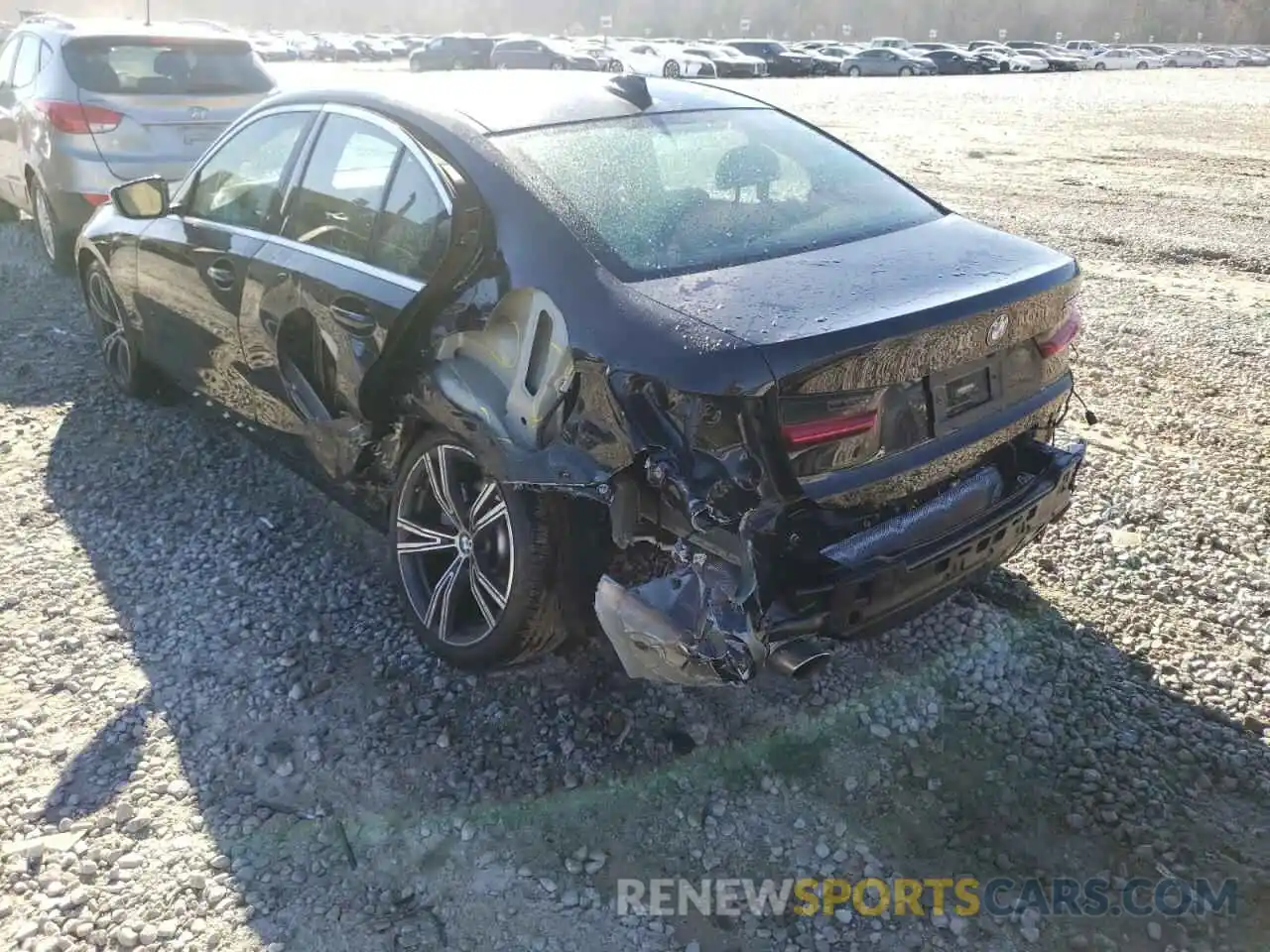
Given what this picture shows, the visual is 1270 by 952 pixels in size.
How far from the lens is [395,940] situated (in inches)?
98.4

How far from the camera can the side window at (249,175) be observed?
13.3 ft

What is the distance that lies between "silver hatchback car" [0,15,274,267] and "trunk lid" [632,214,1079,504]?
568cm

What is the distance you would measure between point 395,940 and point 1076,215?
1046cm

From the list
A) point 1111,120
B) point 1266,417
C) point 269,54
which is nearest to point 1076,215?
point 1266,417

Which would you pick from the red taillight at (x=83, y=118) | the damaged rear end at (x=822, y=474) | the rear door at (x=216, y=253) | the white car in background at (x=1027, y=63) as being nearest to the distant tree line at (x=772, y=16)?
the white car in background at (x=1027, y=63)

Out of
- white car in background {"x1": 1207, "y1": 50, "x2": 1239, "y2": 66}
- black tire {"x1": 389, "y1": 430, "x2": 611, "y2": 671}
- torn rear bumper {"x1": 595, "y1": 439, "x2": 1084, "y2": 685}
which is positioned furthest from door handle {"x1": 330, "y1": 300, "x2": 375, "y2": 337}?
white car in background {"x1": 1207, "y1": 50, "x2": 1239, "y2": 66}

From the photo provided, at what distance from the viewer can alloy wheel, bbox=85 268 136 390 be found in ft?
17.6

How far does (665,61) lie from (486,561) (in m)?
39.1

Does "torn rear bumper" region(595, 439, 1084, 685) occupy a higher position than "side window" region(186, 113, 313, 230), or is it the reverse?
"side window" region(186, 113, 313, 230)

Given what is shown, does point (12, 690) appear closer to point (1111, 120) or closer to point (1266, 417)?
point (1266, 417)

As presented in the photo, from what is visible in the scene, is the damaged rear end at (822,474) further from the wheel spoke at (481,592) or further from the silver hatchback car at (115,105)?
the silver hatchback car at (115,105)

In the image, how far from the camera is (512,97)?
355 cm

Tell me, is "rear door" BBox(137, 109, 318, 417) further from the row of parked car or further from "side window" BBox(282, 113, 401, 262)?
the row of parked car

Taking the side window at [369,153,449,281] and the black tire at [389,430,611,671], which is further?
the side window at [369,153,449,281]
